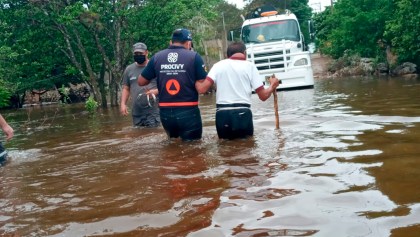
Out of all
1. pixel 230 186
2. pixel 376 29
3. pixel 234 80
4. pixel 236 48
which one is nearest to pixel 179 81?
pixel 234 80

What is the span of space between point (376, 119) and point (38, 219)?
5801 millimetres

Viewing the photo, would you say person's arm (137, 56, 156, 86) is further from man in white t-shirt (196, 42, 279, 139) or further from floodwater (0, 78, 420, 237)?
floodwater (0, 78, 420, 237)

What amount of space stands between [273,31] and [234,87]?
38.8ft

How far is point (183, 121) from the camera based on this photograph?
639 centimetres

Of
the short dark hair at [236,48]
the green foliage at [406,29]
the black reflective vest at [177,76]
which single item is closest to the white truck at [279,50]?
the green foliage at [406,29]

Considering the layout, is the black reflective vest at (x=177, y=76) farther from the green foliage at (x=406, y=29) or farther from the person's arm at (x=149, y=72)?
the green foliage at (x=406, y=29)

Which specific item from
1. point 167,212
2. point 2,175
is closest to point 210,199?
point 167,212

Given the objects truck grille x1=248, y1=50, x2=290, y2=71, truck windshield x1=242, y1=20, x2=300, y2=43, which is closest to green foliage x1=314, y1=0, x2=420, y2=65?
truck windshield x1=242, y1=20, x2=300, y2=43

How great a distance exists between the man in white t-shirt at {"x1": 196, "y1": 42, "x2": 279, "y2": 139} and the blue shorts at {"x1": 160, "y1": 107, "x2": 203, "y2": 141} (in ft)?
0.99

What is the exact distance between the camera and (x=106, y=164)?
18.6 feet

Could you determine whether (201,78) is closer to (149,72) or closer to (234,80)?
(234,80)

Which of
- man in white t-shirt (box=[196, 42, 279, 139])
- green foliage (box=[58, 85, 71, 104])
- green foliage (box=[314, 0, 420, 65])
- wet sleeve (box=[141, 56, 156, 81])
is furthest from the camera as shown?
green foliage (box=[314, 0, 420, 65])

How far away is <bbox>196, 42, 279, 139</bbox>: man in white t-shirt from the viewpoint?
633cm

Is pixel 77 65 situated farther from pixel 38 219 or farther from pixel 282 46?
pixel 38 219
